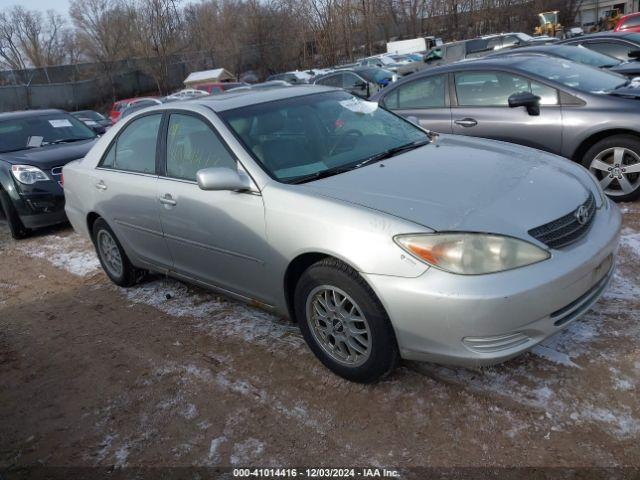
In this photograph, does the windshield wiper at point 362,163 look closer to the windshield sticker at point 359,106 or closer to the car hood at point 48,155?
the windshield sticker at point 359,106

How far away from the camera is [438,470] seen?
237 cm

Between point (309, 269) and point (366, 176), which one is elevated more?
point (366, 176)

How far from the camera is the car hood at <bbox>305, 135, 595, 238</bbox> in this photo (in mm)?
2664

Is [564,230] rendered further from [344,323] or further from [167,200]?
[167,200]

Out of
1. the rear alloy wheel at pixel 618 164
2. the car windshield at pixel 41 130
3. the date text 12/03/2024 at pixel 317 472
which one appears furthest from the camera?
the car windshield at pixel 41 130

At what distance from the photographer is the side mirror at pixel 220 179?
3193 mm

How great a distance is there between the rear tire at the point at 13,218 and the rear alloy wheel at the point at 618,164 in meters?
6.92

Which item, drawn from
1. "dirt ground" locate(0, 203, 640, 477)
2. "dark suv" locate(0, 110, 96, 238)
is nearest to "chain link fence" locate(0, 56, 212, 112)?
"dark suv" locate(0, 110, 96, 238)

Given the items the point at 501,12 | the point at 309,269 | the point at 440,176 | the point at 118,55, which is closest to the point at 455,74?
the point at 440,176

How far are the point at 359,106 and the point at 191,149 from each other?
1323 millimetres

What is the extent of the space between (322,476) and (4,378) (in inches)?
99.3

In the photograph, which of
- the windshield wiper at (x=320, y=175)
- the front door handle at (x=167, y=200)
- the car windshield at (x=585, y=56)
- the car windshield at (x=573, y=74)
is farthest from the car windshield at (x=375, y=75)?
the windshield wiper at (x=320, y=175)

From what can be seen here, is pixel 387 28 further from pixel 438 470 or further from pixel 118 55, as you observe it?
pixel 438 470

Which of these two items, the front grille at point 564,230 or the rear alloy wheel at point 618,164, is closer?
the front grille at point 564,230
